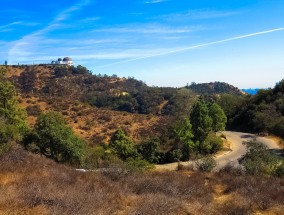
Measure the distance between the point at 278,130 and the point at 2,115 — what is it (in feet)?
110

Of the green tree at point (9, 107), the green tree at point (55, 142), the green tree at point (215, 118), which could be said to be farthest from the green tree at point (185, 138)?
the green tree at point (9, 107)

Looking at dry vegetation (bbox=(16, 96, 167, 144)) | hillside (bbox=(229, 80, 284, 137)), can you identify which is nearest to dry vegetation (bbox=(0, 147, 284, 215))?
dry vegetation (bbox=(16, 96, 167, 144))

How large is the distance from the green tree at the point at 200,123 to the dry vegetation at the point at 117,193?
1972cm

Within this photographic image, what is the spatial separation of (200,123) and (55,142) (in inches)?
727

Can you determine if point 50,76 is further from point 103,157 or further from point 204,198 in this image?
point 204,198

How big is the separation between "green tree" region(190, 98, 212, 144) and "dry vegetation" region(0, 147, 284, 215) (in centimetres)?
1972

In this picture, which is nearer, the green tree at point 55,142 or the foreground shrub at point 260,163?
the foreground shrub at point 260,163

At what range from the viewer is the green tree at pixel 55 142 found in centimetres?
2367

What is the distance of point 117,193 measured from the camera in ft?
36.8

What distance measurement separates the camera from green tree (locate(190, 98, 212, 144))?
36875 mm

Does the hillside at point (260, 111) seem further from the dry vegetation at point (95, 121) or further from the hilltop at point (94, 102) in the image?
the dry vegetation at point (95, 121)

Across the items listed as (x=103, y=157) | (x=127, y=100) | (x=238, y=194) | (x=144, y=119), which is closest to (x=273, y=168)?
(x=238, y=194)

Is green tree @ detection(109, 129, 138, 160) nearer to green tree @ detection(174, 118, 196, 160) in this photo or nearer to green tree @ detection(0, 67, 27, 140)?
green tree @ detection(174, 118, 196, 160)

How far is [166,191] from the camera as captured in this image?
12242mm
